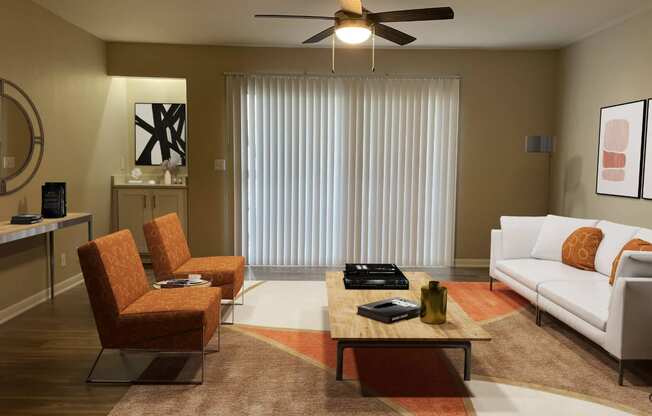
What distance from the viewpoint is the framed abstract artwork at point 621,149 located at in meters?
4.74

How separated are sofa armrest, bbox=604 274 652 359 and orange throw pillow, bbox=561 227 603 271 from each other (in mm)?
1392

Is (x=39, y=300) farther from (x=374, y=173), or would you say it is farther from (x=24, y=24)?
(x=374, y=173)

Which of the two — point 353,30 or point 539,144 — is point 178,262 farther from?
point 539,144

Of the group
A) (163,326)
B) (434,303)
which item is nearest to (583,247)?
(434,303)

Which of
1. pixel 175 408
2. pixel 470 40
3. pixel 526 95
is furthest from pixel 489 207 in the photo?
pixel 175 408

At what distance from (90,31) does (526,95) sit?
204 inches

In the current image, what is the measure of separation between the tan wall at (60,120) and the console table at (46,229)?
0.35ft

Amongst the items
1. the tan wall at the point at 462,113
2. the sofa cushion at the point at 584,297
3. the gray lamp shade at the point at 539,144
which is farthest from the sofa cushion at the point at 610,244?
the tan wall at the point at 462,113

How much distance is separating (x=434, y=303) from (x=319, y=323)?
1.43 metres

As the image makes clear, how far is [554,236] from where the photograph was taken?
4.89m

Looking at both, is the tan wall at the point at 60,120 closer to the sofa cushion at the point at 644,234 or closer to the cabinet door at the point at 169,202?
the cabinet door at the point at 169,202

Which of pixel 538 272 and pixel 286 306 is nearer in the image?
pixel 538 272

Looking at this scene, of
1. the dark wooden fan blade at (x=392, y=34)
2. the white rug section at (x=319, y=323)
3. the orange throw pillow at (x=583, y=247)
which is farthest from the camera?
the orange throw pillow at (x=583, y=247)

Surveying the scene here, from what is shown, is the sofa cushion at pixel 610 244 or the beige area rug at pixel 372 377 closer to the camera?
the beige area rug at pixel 372 377
